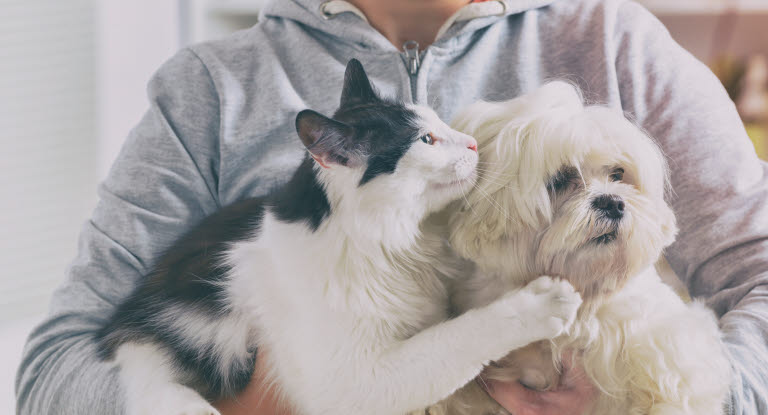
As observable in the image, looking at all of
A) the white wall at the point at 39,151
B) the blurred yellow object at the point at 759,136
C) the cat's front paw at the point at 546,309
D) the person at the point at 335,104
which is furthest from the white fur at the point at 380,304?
the blurred yellow object at the point at 759,136

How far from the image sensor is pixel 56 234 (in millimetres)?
2969

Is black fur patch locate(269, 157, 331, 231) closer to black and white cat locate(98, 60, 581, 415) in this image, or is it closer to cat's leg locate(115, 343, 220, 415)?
black and white cat locate(98, 60, 581, 415)

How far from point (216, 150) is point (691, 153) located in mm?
1050

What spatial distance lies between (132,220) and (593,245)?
3.22 feet

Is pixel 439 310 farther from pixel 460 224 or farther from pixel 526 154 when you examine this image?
pixel 526 154

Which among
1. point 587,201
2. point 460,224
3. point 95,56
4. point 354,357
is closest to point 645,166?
point 587,201

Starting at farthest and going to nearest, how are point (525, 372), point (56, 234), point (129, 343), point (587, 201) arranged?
1. point (56, 234)
2. point (129, 343)
3. point (525, 372)
4. point (587, 201)

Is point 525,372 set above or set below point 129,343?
above

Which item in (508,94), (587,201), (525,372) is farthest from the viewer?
(508,94)

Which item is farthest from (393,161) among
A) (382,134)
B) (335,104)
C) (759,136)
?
(759,136)

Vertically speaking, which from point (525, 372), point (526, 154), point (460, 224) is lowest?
point (525, 372)

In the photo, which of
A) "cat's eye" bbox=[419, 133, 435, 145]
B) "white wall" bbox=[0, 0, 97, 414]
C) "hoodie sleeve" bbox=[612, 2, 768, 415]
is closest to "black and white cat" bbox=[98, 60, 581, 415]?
"cat's eye" bbox=[419, 133, 435, 145]

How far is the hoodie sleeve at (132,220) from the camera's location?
1364mm

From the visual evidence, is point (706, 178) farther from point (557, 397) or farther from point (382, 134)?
point (382, 134)
